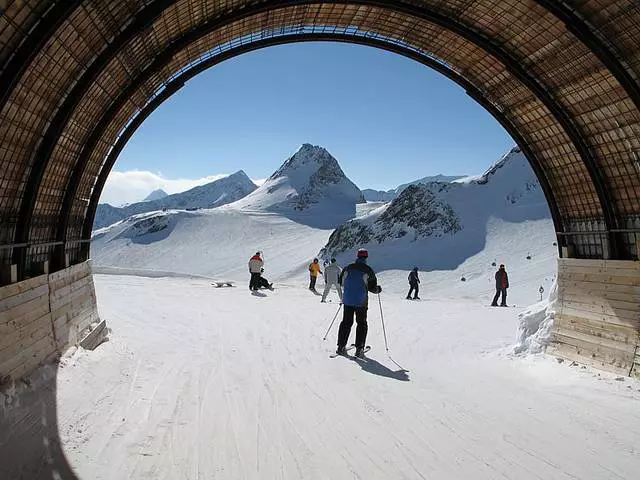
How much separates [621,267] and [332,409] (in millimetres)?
6043

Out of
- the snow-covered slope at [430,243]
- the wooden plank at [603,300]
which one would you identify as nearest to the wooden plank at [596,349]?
the wooden plank at [603,300]

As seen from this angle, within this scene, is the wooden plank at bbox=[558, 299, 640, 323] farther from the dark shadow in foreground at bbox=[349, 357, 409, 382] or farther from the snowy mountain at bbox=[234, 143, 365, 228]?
the snowy mountain at bbox=[234, 143, 365, 228]

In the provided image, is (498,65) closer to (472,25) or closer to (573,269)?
(472,25)

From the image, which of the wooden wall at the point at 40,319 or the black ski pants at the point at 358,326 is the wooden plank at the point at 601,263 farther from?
the wooden wall at the point at 40,319

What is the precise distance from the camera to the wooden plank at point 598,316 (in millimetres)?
8125

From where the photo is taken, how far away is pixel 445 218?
51062 millimetres

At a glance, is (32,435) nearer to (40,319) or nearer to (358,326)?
(40,319)

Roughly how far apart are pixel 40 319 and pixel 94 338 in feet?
7.58

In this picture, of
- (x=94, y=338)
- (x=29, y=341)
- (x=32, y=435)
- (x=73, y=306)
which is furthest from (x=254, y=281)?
(x=32, y=435)

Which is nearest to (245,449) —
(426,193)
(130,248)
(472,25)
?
(472,25)

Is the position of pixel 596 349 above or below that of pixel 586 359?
above

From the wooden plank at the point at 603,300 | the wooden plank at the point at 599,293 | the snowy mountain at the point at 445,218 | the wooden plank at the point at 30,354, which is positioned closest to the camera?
the wooden plank at the point at 30,354

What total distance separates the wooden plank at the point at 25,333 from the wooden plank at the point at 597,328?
937 cm

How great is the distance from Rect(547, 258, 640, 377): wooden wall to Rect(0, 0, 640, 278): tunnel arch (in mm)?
674
